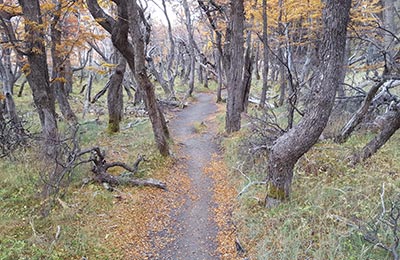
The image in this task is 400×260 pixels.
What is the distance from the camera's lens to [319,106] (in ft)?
14.2

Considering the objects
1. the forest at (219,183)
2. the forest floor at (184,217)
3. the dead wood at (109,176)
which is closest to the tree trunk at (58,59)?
the forest at (219,183)

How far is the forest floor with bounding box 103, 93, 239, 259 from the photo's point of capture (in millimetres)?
4801

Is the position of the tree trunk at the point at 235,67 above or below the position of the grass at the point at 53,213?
above

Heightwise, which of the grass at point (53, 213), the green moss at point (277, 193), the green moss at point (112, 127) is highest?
the green moss at point (112, 127)

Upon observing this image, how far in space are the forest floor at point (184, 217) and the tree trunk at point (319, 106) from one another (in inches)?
48.2

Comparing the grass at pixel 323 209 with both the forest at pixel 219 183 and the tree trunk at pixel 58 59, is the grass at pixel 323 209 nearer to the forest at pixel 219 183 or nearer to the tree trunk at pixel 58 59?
the forest at pixel 219 183

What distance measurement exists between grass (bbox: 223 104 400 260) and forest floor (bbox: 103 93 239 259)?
461mm

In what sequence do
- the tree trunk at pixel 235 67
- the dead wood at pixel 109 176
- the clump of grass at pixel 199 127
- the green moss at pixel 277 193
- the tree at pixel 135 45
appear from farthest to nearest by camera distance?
1. the clump of grass at pixel 199 127
2. the tree trunk at pixel 235 67
3. the tree at pixel 135 45
4. the dead wood at pixel 109 176
5. the green moss at pixel 277 193

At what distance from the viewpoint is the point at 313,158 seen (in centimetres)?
630

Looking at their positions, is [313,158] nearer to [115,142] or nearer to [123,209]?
[123,209]

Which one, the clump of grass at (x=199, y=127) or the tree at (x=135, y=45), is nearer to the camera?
the tree at (x=135, y=45)

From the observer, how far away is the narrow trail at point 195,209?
4.82 metres

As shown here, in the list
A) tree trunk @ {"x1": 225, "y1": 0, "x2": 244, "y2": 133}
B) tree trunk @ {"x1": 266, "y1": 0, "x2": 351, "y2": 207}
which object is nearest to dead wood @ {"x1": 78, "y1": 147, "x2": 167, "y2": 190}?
tree trunk @ {"x1": 266, "y1": 0, "x2": 351, "y2": 207}

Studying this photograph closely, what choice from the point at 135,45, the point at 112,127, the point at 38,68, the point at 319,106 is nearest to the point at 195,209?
the point at 319,106
